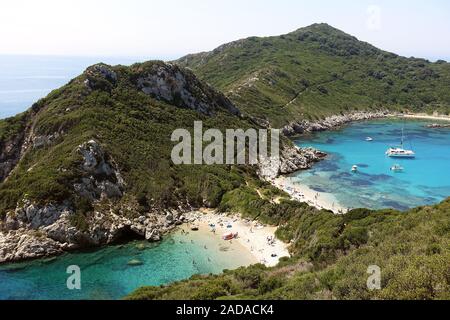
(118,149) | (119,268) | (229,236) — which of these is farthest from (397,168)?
(119,268)

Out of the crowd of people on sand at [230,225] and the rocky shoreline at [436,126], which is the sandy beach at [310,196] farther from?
the rocky shoreline at [436,126]

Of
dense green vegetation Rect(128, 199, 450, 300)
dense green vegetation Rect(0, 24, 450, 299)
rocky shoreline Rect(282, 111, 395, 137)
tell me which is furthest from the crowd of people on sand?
rocky shoreline Rect(282, 111, 395, 137)

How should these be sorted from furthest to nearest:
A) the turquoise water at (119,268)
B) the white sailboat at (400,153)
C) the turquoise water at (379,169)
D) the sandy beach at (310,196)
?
1. the white sailboat at (400,153)
2. the turquoise water at (379,169)
3. the sandy beach at (310,196)
4. the turquoise water at (119,268)

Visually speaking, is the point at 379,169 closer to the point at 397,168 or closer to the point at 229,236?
the point at 397,168

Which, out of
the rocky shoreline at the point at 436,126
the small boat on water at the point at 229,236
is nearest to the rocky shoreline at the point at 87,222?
the small boat on water at the point at 229,236

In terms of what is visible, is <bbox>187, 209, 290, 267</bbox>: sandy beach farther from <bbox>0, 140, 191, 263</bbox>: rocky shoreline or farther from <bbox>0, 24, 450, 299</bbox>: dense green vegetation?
<bbox>0, 140, 191, 263</bbox>: rocky shoreline

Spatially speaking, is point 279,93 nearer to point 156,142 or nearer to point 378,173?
point 378,173
